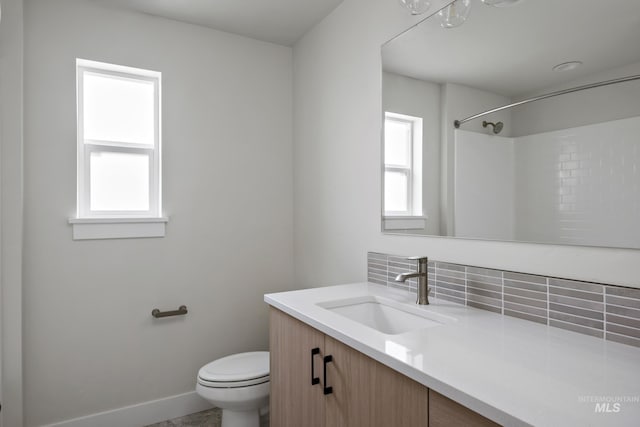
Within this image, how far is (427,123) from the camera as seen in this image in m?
1.67

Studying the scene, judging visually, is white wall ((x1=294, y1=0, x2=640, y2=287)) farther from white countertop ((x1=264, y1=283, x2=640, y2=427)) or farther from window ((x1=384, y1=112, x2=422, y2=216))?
white countertop ((x1=264, y1=283, x2=640, y2=427))

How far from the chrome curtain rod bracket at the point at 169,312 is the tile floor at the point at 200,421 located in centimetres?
64

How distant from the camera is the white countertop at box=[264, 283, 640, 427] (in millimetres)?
670

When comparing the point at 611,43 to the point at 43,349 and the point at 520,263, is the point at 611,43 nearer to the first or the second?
the point at 520,263

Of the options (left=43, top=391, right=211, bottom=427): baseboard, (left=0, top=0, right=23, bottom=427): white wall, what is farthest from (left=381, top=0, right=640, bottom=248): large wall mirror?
(left=0, top=0, right=23, bottom=427): white wall

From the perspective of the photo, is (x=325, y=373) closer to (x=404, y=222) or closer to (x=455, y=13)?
(x=404, y=222)

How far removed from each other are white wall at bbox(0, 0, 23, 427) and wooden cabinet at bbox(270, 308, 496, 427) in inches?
53.9

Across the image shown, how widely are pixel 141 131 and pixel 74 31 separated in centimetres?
62

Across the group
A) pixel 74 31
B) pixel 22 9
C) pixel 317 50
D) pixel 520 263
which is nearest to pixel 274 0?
pixel 317 50

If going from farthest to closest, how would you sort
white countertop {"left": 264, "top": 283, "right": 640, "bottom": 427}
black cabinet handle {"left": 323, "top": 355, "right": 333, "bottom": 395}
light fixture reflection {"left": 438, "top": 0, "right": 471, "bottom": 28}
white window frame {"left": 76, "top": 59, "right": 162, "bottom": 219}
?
white window frame {"left": 76, "top": 59, "right": 162, "bottom": 219}, light fixture reflection {"left": 438, "top": 0, "right": 471, "bottom": 28}, black cabinet handle {"left": 323, "top": 355, "right": 333, "bottom": 395}, white countertop {"left": 264, "top": 283, "right": 640, "bottom": 427}

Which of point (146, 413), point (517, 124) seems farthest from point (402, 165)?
point (146, 413)

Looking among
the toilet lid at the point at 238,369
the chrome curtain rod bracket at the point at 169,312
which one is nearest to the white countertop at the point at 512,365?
the toilet lid at the point at 238,369

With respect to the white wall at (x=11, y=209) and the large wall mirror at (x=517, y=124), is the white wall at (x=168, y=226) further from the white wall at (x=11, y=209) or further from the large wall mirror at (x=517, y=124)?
the large wall mirror at (x=517, y=124)

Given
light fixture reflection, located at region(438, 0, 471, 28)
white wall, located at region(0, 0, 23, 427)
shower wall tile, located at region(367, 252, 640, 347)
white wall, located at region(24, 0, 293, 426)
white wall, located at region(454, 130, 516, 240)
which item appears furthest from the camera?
white wall, located at region(24, 0, 293, 426)
